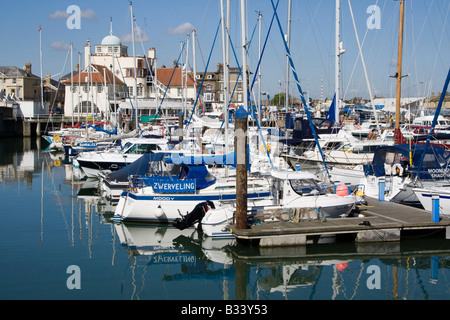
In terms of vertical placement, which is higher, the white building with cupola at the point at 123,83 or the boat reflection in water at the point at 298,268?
the white building with cupola at the point at 123,83

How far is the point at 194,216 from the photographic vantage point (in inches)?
736

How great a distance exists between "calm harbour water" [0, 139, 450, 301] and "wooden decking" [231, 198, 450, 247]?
1.14 ft

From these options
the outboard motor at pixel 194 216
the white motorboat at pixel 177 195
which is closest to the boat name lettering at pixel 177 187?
the white motorboat at pixel 177 195

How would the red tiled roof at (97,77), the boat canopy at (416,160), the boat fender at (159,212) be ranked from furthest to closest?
1. the red tiled roof at (97,77)
2. the boat canopy at (416,160)
3. the boat fender at (159,212)

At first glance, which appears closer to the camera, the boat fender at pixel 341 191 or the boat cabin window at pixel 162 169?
the boat fender at pixel 341 191

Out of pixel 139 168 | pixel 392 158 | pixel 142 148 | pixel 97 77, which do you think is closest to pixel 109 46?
pixel 97 77

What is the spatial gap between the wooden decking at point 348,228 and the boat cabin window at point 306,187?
4.01ft

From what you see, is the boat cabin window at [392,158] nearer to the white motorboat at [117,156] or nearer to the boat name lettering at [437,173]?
the boat name lettering at [437,173]

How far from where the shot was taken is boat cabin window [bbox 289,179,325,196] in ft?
60.8

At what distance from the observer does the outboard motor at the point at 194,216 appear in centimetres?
1853

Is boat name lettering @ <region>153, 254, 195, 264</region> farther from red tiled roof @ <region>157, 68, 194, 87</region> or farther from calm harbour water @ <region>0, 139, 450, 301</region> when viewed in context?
red tiled roof @ <region>157, 68, 194, 87</region>

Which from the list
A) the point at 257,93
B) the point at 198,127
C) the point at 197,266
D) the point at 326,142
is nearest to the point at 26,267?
the point at 197,266

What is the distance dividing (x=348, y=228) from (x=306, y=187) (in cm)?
234
